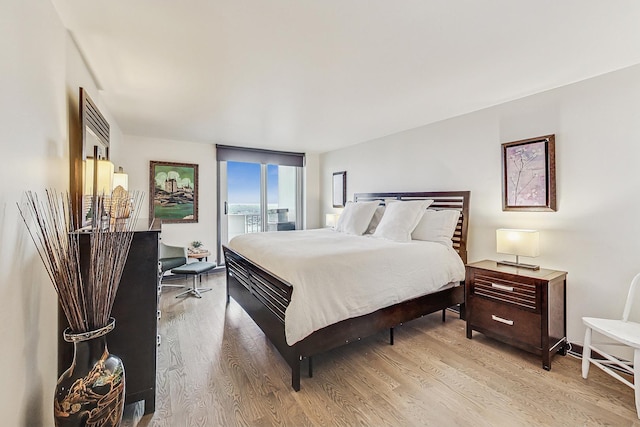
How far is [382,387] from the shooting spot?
213 cm

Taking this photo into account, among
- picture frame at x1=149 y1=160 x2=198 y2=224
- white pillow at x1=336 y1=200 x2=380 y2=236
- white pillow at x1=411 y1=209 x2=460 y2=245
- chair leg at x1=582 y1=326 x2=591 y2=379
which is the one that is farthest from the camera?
picture frame at x1=149 y1=160 x2=198 y2=224

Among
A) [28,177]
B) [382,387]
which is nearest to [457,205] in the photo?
[382,387]

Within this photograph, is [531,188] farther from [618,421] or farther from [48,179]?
[48,179]

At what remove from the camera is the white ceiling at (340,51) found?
1.66m

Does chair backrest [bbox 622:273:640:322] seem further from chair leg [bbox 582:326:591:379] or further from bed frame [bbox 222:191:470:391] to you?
bed frame [bbox 222:191:470:391]

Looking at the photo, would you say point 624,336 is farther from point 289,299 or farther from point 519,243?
point 289,299

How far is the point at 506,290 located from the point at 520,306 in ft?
0.53

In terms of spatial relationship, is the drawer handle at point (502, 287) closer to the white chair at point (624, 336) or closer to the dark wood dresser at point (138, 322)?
the white chair at point (624, 336)

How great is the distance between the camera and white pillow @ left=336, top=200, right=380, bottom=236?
400 centimetres

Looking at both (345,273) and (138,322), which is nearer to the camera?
(138,322)

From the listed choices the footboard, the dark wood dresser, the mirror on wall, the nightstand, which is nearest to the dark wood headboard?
the nightstand

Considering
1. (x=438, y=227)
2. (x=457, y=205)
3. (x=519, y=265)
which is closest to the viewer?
(x=519, y=265)

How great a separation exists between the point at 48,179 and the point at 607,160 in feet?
13.1

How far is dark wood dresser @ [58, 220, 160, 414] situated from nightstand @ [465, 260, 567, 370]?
9.17 feet
